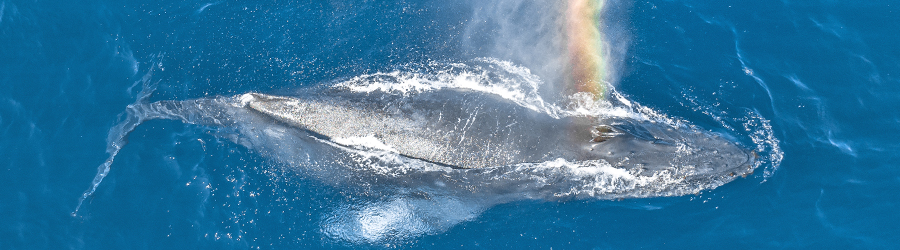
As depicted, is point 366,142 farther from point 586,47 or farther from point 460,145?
point 586,47

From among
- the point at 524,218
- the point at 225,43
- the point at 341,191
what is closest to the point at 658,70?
the point at 524,218

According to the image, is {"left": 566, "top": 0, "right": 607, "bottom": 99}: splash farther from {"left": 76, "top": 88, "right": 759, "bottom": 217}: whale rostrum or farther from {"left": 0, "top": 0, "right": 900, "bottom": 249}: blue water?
{"left": 76, "top": 88, "right": 759, "bottom": 217}: whale rostrum

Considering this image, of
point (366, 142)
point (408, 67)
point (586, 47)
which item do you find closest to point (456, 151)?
point (366, 142)

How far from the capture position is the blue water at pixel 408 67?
2931 cm

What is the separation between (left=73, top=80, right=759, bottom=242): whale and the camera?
3025cm

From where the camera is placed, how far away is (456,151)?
30.6 meters

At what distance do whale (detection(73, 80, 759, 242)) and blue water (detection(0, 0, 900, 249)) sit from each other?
747 mm

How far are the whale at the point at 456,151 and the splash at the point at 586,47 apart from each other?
2.24 metres

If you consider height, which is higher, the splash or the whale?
the splash

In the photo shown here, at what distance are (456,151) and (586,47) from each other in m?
10.8

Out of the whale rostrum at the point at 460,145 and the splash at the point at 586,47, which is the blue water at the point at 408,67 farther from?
the splash at the point at 586,47

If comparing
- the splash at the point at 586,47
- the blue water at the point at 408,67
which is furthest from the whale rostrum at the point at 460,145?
the splash at the point at 586,47

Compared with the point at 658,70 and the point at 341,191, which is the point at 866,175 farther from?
the point at 341,191

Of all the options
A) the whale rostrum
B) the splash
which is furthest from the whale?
Answer: the splash
